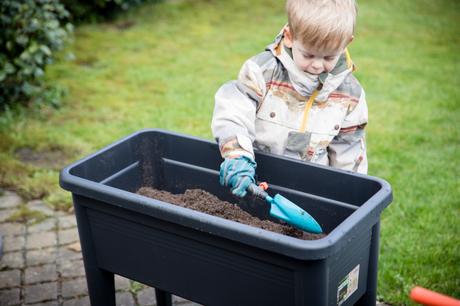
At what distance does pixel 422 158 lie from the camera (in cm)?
450

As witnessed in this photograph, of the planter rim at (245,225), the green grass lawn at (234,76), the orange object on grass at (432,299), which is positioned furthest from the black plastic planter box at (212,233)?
the green grass lawn at (234,76)

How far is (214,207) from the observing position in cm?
238

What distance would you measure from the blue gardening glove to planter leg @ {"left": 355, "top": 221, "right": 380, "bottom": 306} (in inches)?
16.6

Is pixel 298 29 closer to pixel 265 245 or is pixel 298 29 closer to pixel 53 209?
pixel 265 245

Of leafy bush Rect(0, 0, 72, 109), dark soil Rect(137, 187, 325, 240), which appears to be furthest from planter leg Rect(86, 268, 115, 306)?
leafy bush Rect(0, 0, 72, 109)

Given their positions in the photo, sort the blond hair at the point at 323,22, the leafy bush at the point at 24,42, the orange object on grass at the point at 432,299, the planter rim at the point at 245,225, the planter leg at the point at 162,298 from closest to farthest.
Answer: the orange object on grass at the point at 432,299, the planter rim at the point at 245,225, the blond hair at the point at 323,22, the planter leg at the point at 162,298, the leafy bush at the point at 24,42

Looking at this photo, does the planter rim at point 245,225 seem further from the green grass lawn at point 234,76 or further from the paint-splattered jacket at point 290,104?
the green grass lawn at point 234,76

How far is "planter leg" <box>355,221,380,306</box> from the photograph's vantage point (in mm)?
2109

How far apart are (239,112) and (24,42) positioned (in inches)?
118

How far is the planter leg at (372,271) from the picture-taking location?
211cm

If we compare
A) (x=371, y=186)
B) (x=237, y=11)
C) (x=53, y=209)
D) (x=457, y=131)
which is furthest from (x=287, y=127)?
(x=237, y=11)

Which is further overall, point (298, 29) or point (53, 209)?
point (53, 209)

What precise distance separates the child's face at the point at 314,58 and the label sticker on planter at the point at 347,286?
27.9 inches

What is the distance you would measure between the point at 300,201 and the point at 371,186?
302 mm
